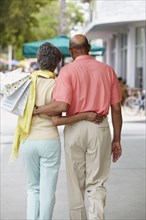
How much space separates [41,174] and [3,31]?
38.8m

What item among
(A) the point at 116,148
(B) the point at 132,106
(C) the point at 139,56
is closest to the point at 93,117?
(A) the point at 116,148

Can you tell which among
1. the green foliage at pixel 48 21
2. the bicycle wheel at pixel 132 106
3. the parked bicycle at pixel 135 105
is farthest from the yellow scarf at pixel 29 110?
the green foliage at pixel 48 21

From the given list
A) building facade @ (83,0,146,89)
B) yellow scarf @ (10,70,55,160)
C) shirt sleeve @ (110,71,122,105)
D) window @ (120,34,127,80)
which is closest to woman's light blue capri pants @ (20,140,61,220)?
yellow scarf @ (10,70,55,160)

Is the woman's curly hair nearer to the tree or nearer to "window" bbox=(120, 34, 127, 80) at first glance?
"window" bbox=(120, 34, 127, 80)

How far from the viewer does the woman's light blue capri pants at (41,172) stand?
5559 mm

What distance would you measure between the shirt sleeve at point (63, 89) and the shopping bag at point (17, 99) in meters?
0.27

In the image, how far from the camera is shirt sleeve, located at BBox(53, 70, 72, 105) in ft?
17.5

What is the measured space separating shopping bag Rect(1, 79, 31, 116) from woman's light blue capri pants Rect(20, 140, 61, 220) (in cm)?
33

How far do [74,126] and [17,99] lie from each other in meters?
0.56

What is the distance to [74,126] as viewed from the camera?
5508 mm

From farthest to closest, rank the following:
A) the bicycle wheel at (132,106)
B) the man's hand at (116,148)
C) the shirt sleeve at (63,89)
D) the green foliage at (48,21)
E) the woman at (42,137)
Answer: the green foliage at (48,21) < the bicycle wheel at (132,106) < the man's hand at (116,148) < the woman at (42,137) < the shirt sleeve at (63,89)

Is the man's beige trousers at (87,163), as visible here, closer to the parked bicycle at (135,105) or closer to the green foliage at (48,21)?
the parked bicycle at (135,105)

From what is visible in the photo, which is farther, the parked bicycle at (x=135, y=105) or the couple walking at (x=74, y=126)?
the parked bicycle at (x=135, y=105)

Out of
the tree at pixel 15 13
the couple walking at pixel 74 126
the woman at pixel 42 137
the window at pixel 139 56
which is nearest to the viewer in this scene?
the couple walking at pixel 74 126
